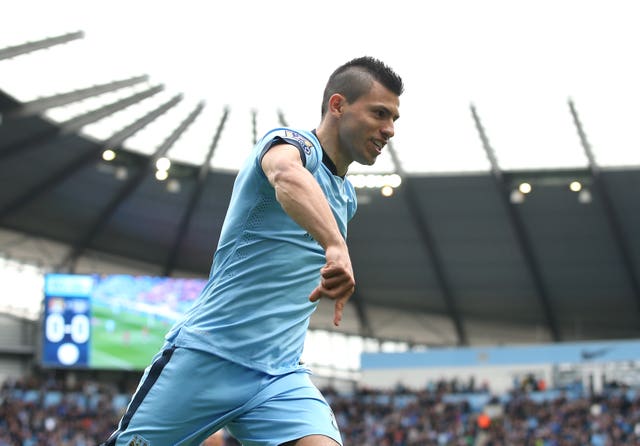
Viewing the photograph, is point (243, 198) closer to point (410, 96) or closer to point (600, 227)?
point (410, 96)

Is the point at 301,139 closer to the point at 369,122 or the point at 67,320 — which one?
the point at 369,122

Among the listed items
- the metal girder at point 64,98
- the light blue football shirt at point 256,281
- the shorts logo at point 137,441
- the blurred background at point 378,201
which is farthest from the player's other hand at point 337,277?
the metal girder at point 64,98

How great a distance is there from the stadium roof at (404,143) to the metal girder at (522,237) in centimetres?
10

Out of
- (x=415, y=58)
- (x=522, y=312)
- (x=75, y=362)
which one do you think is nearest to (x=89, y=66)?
(x=415, y=58)

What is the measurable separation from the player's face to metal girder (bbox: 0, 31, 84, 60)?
22215 mm

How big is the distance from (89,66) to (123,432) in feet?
78.7

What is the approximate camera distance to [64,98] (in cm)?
2870

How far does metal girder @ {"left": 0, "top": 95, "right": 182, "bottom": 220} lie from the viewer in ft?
104

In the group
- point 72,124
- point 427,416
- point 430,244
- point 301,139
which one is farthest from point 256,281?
point 430,244

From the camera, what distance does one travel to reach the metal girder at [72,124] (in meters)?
29.8

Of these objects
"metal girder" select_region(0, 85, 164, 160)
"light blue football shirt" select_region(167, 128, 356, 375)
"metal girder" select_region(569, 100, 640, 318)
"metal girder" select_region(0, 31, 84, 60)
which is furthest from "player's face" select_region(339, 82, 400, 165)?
"metal girder" select_region(569, 100, 640, 318)

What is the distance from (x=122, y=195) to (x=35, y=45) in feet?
43.7

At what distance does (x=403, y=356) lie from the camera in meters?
39.2

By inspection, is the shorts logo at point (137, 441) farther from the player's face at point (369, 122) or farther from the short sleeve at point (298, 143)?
the player's face at point (369, 122)
